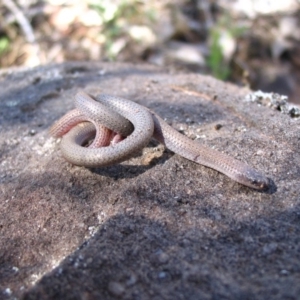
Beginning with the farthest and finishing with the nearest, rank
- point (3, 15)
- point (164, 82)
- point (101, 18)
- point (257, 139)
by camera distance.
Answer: point (3, 15) < point (101, 18) < point (164, 82) < point (257, 139)

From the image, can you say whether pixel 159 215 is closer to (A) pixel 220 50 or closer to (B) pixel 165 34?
(A) pixel 220 50

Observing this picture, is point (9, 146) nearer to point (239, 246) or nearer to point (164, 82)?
point (164, 82)

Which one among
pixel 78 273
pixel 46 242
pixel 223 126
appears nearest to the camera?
pixel 78 273

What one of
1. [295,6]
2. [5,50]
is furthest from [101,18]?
[295,6]

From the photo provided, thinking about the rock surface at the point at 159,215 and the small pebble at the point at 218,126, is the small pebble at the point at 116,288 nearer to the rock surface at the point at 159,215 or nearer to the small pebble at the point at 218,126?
the rock surface at the point at 159,215

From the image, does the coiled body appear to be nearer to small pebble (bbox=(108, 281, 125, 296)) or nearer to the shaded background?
small pebble (bbox=(108, 281, 125, 296))

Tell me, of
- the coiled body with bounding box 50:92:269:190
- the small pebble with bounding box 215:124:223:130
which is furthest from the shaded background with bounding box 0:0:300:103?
the coiled body with bounding box 50:92:269:190
